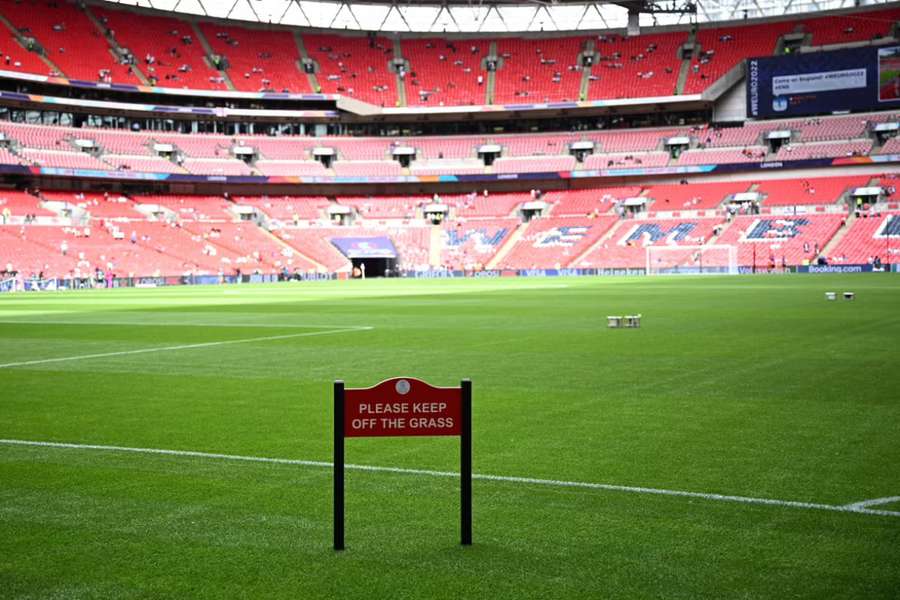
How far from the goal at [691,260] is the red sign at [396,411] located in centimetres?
7694

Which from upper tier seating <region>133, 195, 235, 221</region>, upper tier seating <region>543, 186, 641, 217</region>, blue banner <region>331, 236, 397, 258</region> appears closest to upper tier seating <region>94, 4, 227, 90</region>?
upper tier seating <region>133, 195, 235, 221</region>

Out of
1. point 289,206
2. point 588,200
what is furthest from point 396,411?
point 289,206

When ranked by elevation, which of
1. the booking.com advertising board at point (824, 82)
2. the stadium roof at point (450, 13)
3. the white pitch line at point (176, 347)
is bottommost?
the white pitch line at point (176, 347)

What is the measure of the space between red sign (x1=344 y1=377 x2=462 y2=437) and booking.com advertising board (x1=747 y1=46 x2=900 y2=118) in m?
91.5

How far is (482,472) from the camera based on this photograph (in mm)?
9109

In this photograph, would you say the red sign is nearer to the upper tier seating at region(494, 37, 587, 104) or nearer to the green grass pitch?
the green grass pitch

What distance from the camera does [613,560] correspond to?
6.40 m

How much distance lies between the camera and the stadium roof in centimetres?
10369

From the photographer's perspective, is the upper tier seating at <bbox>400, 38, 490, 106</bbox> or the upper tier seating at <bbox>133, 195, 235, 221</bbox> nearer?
the upper tier seating at <bbox>133, 195, 235, 221</bbox>

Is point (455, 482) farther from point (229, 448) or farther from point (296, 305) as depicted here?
point (296, 305)

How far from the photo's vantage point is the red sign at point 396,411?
6.39 meters

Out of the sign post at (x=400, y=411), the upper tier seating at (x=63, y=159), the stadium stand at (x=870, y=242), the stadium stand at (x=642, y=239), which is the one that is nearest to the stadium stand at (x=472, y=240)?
the stadium stand at (x=642, y=239)

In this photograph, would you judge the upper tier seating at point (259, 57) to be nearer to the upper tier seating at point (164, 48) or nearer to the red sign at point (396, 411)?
the upper tier seating at point (164, 48)

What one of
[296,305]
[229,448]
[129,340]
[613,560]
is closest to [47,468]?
[229,448]
